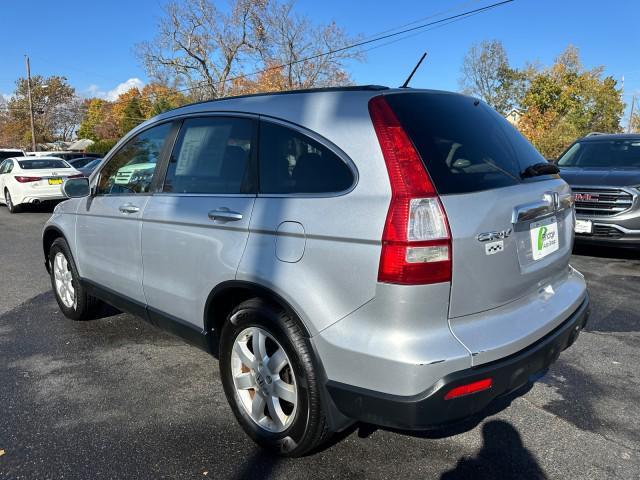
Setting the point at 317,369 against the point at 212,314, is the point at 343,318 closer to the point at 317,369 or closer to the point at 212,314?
the point at 317,369

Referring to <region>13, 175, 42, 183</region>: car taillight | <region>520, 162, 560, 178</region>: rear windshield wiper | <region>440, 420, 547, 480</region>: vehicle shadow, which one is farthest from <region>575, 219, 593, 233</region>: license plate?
<region>13, 175, 42, 183</region>: car taillight

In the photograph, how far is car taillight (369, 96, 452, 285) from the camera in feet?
6.56

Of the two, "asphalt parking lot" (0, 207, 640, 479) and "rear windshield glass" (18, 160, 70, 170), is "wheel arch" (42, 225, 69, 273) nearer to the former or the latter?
"asphalt parking lot" (0, 207, 640, 479)

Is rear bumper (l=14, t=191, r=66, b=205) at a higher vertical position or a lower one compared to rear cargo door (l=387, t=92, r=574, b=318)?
lower

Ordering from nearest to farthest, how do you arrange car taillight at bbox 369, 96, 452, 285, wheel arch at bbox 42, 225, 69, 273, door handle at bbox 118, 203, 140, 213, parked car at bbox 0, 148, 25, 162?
car taillight at bbox 369, 96, 452, 285 < door handle at bbox 118, 203, 140, 213 < wheel arch at bbox 42, 225, 69, 273 < parked car at bbox 0, 148, 25, 162

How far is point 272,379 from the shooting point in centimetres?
254

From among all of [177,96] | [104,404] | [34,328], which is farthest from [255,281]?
[177,96]

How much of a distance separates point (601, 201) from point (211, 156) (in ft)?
17.1

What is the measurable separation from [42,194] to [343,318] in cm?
1313

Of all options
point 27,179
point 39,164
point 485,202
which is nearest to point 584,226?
point 485,202

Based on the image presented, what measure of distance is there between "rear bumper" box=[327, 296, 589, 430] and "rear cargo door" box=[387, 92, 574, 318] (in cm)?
24

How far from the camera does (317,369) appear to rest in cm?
225

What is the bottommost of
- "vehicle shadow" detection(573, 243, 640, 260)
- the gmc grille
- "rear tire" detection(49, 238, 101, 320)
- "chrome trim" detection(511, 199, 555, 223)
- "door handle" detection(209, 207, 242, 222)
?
"vehicle shadow" detection(573, 243, 640, 260)

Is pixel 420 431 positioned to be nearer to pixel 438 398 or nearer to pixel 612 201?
pixel 438 398
